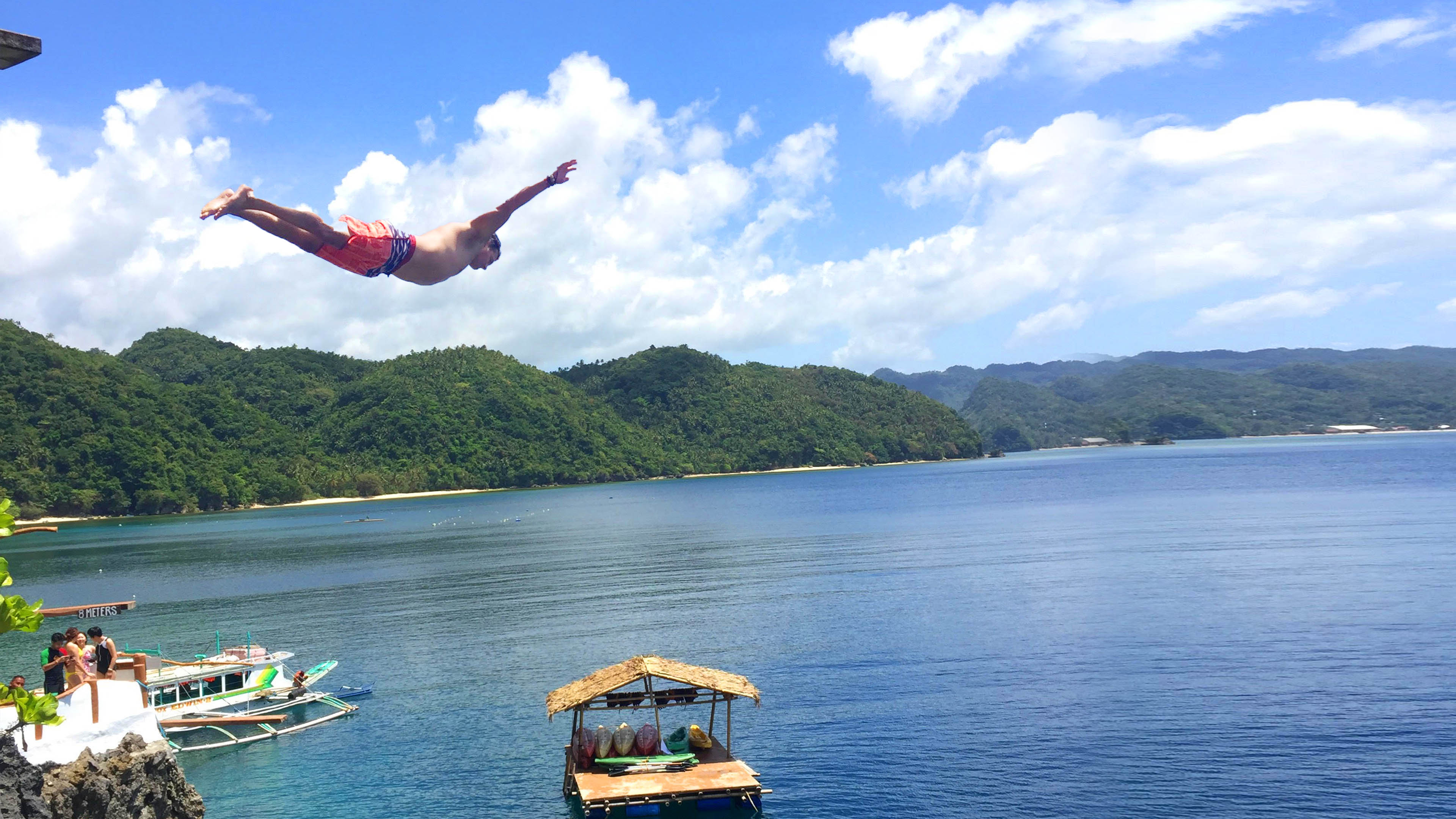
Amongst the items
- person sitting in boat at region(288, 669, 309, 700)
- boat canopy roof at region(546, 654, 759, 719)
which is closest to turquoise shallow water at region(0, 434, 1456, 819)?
boat canopy roof at region(546, 654, 759, 719)

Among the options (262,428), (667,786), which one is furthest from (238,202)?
(262,428)

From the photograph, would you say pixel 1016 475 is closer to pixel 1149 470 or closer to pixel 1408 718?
pixel 1149 470

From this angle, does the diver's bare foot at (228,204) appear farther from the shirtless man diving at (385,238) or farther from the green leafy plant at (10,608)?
the green leafy plant at (10,608)

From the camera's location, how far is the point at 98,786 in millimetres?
15188

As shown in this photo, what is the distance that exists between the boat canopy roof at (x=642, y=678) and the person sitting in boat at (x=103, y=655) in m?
8.77

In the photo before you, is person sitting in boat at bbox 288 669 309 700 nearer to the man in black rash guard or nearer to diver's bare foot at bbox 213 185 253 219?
the man in black rash guard

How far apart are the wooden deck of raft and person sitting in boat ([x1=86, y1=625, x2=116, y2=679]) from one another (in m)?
9.37

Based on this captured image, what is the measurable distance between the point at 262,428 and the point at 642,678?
147 meters

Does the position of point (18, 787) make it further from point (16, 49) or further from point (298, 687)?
point (298, 687)

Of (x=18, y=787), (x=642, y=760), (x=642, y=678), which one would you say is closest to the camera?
(x=18, y=787)

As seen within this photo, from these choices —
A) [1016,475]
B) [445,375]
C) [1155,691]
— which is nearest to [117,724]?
[1155,691]

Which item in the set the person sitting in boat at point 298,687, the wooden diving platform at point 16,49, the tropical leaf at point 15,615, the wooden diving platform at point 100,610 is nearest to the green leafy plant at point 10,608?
the tropical leaf at point 15,615

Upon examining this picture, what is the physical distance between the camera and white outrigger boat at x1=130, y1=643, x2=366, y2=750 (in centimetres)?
3005

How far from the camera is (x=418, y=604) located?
1987 inches
